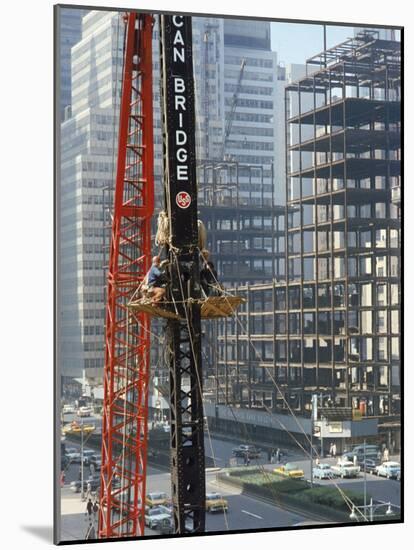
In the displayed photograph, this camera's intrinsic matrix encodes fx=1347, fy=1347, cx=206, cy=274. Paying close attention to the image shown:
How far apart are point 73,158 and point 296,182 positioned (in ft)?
7.35

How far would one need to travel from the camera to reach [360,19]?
12.6m

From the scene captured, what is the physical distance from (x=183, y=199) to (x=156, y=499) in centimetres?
264

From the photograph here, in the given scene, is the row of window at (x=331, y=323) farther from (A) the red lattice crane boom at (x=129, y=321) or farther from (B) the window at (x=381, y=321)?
(A) the red lattice crane boom at (x=129, y=321)

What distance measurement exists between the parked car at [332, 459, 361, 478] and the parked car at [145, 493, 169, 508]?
67.4 inches

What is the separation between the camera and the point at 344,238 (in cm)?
1266

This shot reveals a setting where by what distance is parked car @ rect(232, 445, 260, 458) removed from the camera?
12.1m

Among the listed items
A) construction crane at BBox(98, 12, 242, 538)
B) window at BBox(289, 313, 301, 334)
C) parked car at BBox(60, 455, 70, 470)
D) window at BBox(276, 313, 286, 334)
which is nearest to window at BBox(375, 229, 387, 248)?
window at BBox(289, 313, 301, 334)

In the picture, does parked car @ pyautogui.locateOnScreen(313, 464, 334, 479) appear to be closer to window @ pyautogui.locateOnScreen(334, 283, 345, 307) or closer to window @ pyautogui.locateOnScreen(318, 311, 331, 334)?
window @ pyautogui.locateOnScreen(318, 311, 331, 334)

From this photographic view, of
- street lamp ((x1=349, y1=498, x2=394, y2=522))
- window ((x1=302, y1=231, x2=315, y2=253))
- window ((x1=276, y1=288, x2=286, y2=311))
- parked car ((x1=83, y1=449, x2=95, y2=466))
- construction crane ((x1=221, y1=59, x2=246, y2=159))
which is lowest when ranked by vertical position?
street lamp ((x1=349, y1=498, x2=394, y2=522))

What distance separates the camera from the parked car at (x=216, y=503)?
39.2 ft

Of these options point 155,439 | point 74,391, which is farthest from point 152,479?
point 74,391

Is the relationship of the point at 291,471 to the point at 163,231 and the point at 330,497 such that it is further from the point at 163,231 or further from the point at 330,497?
the point at 163,231

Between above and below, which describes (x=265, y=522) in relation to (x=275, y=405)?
below

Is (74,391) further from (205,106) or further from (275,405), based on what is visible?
(205,106)
